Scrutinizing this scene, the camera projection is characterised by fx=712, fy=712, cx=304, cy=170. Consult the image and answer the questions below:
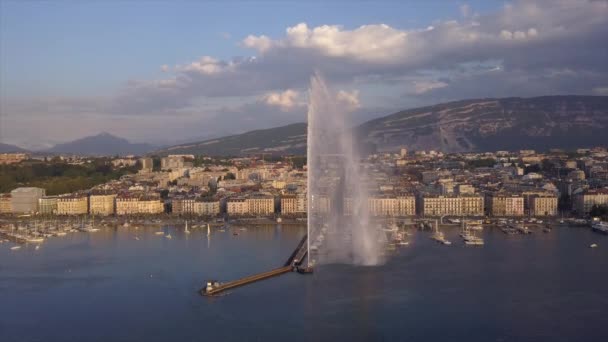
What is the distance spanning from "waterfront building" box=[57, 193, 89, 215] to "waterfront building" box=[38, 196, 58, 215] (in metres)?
0.23

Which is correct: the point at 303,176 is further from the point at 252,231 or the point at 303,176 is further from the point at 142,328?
the point at 142,328

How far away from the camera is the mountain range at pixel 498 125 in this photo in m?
42.5

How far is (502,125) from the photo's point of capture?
44.9 meters

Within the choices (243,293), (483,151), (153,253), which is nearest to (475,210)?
(153,253)

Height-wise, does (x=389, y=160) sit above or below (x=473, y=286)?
above

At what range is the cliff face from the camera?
140ft

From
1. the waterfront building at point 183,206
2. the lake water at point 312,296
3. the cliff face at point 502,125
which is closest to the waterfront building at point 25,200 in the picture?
the waterfront building at point 183,206

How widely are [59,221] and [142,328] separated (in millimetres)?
10936

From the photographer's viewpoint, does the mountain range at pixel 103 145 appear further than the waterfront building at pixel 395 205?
Yes

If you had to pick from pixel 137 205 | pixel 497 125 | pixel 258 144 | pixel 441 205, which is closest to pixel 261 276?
pixel 441 205

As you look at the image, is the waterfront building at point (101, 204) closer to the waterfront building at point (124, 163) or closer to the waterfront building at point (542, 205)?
the waterfront building at point (542, 205)

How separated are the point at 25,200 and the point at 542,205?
13766 millimetres

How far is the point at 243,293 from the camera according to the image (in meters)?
8.78

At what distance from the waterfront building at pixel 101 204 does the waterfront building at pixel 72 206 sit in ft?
0.70
